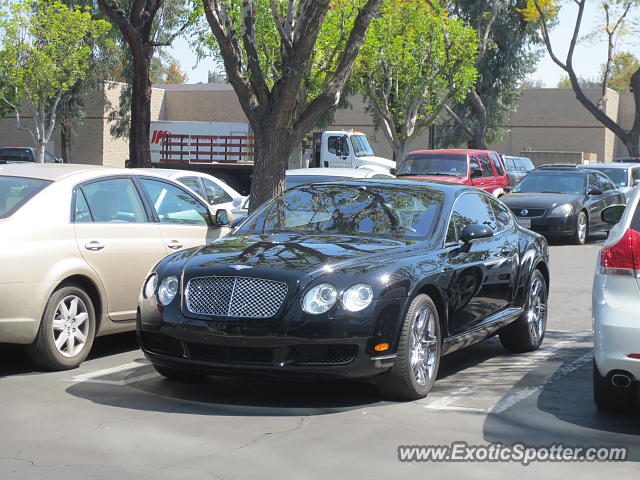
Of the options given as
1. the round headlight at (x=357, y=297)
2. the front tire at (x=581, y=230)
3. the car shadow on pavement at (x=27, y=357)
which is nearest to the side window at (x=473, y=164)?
the front tire at (x=581, y=230)

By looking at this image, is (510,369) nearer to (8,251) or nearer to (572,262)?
(8,251)

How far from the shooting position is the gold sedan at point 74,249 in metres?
7.37

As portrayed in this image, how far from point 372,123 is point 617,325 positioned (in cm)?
5329

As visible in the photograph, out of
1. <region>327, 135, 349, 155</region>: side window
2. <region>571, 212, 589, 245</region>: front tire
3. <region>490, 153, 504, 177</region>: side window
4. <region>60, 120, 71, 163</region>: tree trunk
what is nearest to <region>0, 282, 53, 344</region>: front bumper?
<region>571, 212, 589, 245</region>: front tire

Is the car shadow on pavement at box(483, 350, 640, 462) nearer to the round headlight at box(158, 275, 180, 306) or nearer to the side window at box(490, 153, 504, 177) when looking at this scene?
the round headlight at box(158, 275, 180, 306)

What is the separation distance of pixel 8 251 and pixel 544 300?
4.79 m

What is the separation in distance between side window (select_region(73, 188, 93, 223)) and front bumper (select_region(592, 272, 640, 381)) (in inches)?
167

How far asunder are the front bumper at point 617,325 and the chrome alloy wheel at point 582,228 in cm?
1515

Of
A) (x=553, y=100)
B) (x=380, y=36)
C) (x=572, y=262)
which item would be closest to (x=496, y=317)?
(x=572, y=262)

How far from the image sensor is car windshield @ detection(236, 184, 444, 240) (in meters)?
7.53

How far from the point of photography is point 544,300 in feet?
30.3

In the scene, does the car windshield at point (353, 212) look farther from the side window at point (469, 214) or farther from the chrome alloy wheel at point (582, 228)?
the chrome alloy wheel at point (582, 228)

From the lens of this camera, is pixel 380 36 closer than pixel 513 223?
No

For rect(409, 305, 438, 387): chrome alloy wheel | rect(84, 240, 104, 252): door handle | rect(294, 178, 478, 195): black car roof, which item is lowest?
rect(409, 305, 438, 387): chrome alloy wheel
